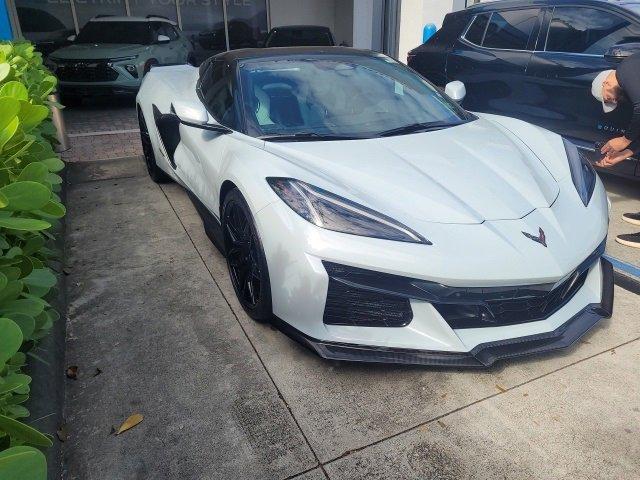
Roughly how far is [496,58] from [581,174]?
2.81 m

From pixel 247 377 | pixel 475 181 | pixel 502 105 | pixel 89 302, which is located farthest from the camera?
pixel 502 105

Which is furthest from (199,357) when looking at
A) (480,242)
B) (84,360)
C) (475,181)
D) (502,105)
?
(502,105)

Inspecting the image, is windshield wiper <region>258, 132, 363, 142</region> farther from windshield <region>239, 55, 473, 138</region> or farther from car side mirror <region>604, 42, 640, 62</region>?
car side mirror <region>604, 42, 640, 62</region>

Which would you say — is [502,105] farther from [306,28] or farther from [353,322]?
[306,28]

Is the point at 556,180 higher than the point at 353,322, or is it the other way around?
the point at 556,180

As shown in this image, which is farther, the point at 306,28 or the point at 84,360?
the point at 306,28

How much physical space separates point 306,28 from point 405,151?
893cm

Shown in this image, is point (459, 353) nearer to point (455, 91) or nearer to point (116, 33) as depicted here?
point (455, 91)

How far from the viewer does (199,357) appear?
262 centimetres

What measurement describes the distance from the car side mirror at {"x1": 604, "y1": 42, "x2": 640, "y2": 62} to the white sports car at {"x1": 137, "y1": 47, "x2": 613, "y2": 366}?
1.28 metres

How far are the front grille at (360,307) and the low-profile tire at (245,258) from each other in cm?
40

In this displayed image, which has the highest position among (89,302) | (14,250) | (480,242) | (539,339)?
(14,250)

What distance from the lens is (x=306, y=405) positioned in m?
2.29

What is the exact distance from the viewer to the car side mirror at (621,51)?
13.3 ft
